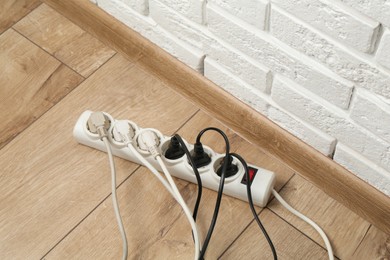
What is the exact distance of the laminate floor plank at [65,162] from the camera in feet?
3.47

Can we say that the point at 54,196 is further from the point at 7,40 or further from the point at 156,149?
the point at 7,40

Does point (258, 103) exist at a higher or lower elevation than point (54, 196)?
higher

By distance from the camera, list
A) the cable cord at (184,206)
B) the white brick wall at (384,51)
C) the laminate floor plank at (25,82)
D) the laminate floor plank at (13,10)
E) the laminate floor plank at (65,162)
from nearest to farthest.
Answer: the white brick wall at (384,51) < the cable cord at (184,206) < the laminate floor plank at (65,162) < the laminate floor plank at (25,82) < the laminate floor plank at (13,10)

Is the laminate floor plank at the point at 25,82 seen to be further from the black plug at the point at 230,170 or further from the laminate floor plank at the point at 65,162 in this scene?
the black plug at the point at 230,170

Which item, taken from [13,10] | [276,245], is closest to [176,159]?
[276,245]

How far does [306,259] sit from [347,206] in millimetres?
124

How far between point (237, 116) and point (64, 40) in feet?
1.42

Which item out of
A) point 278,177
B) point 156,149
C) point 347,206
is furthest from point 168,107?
point 347,206

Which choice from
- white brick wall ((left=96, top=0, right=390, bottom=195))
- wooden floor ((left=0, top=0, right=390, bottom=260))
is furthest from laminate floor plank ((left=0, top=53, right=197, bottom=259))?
white brick wall ((left=96, top=0, right=390, bottom=195))

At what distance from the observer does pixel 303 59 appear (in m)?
0.90

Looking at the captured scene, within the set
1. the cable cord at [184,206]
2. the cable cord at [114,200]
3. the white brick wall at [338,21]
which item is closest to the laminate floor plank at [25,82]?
the cable cord at [114,200]

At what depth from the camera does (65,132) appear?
1162 millimetres

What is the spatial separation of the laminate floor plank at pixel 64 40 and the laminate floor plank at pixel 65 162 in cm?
3

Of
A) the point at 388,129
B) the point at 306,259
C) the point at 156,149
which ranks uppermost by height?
the point at 388,129
